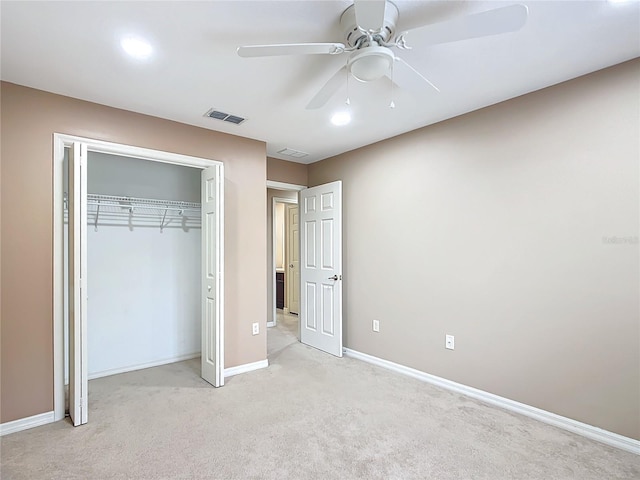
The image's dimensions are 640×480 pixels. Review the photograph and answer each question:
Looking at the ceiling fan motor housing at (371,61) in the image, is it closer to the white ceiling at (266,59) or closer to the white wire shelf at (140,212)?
the white ceiling at (266,59)

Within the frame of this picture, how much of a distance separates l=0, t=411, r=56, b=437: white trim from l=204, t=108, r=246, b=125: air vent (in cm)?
266

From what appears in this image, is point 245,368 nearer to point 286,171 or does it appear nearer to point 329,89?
point 286,171

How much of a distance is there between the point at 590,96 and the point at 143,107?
A: 3403 millimetres

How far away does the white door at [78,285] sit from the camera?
2518 mm

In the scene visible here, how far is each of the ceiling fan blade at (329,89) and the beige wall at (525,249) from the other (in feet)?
4.70

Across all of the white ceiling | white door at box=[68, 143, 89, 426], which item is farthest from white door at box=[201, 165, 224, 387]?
white door at box=[68, 143, 89, 426]

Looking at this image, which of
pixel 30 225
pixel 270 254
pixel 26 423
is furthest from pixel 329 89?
pixel 270 254

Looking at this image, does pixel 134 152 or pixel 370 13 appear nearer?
pixel 370 13

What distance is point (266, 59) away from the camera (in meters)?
2.17

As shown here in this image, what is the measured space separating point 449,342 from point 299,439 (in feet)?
5.38

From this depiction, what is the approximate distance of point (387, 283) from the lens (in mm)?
3793

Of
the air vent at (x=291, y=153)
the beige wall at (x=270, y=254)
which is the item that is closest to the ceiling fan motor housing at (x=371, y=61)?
the air vent at (x=291, y=153)

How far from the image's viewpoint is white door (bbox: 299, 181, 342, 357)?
164 inches

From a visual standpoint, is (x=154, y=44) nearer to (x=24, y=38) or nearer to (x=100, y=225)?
(x=24, y=38)
